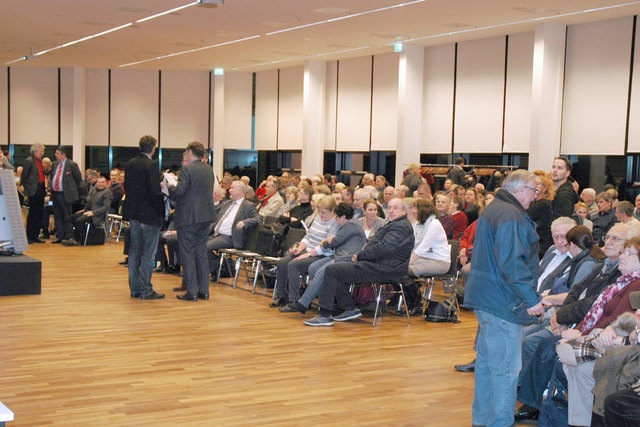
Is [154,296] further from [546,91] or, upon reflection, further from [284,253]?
[546,91]

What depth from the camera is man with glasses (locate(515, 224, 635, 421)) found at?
15.3 ft

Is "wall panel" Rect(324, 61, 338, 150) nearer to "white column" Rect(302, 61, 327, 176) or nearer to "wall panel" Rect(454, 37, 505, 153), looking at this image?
"white column" Rect(302, 61, 327, 176)

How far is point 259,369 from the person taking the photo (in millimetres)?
5617

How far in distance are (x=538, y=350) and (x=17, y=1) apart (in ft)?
37.0

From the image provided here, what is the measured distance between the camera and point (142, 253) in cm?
827

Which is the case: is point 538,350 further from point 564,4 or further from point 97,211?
point 97,211

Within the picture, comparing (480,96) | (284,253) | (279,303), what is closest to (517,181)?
(279,303)

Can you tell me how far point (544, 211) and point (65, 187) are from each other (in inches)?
353

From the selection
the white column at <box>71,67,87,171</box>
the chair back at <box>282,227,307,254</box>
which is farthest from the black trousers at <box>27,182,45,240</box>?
the white column at <box>71,67,87,171</box>

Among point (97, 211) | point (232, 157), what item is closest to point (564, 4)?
point (97, 211)

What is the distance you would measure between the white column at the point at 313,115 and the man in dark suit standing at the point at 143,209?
465 inches

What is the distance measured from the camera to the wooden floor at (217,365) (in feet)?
15.1

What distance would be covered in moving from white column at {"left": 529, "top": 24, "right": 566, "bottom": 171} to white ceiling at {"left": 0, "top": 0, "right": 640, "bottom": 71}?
1.18ft

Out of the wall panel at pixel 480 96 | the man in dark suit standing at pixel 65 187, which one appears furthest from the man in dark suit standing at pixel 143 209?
the wall panel at pixel 480 96
